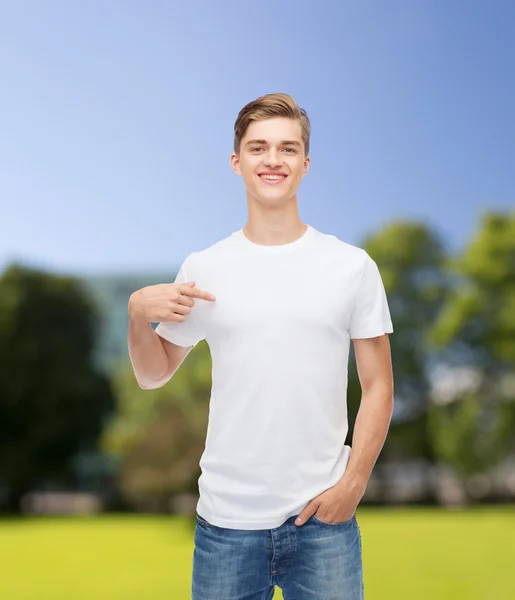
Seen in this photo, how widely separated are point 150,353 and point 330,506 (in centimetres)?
108

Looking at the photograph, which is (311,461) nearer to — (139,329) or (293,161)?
(139,329)

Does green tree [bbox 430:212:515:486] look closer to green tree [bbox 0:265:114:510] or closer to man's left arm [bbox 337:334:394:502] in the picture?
green tree [bbox 0:265:114:510]

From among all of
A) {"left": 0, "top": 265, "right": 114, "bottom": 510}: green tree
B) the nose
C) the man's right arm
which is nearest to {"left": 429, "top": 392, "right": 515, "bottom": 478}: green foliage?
{"left": 0, "top": 265, "right": 114, "bottom": 510}: green tree

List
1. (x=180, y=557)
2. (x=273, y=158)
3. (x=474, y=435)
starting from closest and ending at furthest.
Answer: (x=273, y=158), (x=180, y=557), (x=474, y=435)

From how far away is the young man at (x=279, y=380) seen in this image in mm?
3406

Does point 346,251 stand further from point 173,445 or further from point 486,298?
point 486,298

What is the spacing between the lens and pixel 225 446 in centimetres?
348

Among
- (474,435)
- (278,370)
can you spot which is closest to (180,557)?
(474,435)

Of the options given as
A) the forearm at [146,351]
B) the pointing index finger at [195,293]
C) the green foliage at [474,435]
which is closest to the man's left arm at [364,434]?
the pointing index finger at [195,293]

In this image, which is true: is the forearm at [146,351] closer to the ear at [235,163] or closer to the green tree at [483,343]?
the ear at [235,163]

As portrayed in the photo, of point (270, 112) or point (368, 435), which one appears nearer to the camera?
point (368, 435)

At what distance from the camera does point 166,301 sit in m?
3.45

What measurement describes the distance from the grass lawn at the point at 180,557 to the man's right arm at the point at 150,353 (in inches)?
486

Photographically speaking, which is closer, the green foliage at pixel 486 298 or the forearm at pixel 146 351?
the forearm at pixel 146 351
